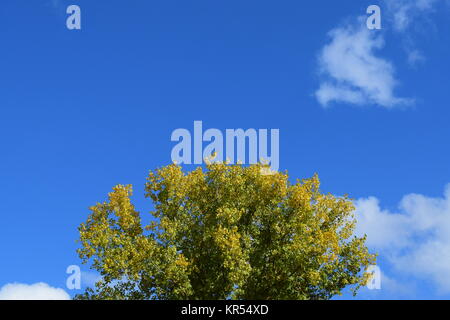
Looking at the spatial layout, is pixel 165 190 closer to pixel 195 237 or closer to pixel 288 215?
pixel 195 237

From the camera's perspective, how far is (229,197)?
1373 inches

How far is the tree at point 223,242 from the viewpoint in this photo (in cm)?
3203

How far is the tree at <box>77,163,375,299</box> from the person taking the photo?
105ft

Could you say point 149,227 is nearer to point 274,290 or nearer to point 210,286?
point 210,286

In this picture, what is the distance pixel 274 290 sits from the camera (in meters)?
33.7

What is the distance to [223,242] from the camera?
3109 cm
